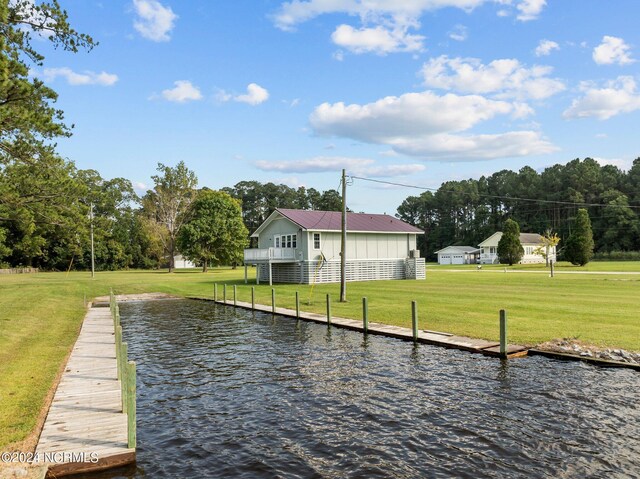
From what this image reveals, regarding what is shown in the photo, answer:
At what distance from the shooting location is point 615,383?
36.0 ft

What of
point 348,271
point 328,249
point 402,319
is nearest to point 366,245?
point 348,271

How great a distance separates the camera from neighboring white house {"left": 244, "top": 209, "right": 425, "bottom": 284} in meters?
42.6

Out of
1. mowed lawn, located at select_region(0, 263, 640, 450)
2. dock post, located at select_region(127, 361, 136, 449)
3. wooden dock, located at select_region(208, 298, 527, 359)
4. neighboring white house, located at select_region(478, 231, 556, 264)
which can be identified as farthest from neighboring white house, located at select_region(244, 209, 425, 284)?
neighboring white house, located at select_region(478, 231, 556, 264)

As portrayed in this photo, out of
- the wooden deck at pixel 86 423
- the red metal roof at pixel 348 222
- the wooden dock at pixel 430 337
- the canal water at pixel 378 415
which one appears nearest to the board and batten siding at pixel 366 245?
the red metal roof at pixel 348 222

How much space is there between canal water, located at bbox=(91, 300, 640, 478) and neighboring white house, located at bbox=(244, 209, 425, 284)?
26.4 metres

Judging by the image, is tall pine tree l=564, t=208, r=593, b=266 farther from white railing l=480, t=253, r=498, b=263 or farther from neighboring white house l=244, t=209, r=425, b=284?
neighboring white house l=244, t=209, r=425, b=284

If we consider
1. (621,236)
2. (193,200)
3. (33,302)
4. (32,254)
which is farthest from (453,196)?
(33,302)

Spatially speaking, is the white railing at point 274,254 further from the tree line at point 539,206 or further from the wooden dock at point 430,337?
the tree line at point 539,206

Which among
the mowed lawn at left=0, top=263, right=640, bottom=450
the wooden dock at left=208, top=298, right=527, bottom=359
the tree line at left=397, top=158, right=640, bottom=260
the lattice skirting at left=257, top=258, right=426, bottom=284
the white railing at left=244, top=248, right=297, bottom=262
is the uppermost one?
the tree line at left=397, top=158, right=640, bottom=260

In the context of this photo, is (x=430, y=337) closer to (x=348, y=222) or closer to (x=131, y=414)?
(x=131, y=414)

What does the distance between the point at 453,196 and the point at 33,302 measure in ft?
418

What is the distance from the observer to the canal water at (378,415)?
7.43 meters

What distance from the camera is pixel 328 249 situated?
4391 centimetres

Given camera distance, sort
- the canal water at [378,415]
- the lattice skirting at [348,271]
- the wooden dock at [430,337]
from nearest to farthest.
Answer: the canal water at [378,415] → the wooden dock at [430,337] → the lattice skirting at [348,271]
